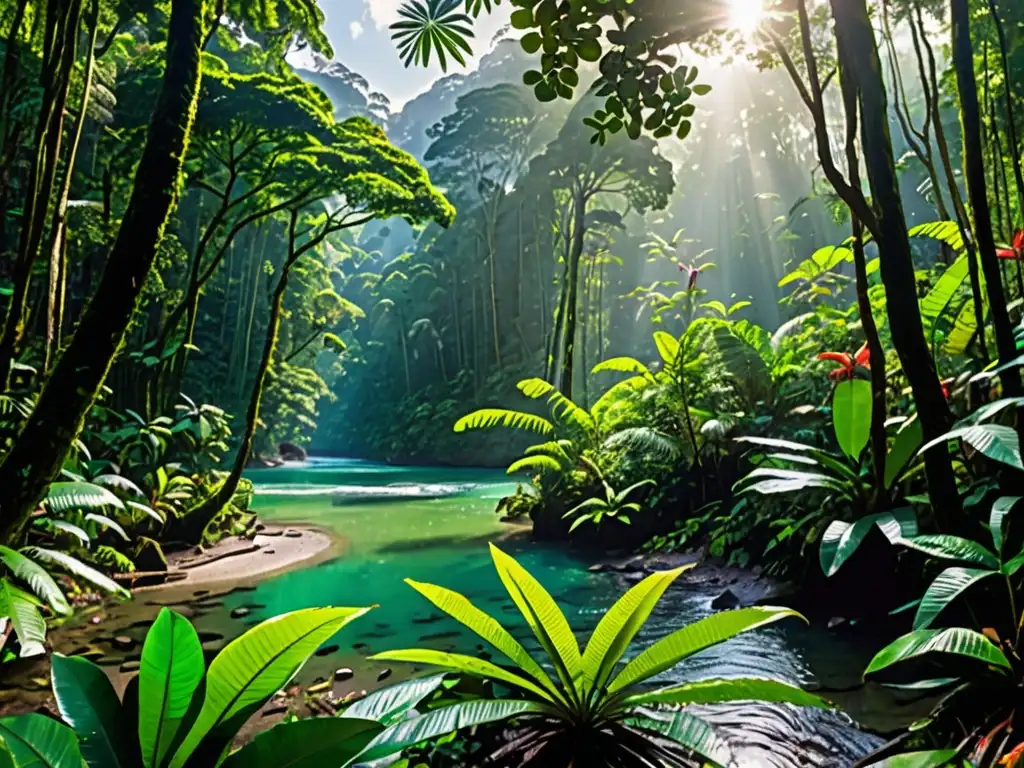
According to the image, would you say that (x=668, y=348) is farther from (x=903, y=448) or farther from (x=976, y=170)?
(x=976, y=170)

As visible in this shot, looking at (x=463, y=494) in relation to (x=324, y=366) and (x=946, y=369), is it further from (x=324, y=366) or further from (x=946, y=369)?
(x=324, y=366)

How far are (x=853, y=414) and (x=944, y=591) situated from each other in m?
1.86

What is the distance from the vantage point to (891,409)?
4.21 metres

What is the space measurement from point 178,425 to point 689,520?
5.42 m

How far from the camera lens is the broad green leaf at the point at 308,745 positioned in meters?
1.25

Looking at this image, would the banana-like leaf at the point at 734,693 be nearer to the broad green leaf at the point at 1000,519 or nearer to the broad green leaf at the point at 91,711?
the broad green leaf at the point at 1000,519

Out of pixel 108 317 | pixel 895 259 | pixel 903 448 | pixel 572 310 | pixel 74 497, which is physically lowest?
pixel 74 497

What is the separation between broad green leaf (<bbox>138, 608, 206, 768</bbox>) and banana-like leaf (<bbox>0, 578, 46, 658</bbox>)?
1184mm

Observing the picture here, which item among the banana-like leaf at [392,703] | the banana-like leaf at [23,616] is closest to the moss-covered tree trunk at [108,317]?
the banana-like leaf at [23,616]

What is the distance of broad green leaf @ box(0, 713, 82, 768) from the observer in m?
1.12

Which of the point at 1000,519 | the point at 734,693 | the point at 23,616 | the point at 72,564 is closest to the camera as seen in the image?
the point at 734,693

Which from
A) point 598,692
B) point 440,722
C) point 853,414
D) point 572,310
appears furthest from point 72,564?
point 572,310

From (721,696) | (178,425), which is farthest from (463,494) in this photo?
(721,696)

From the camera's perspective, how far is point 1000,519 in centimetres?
199
